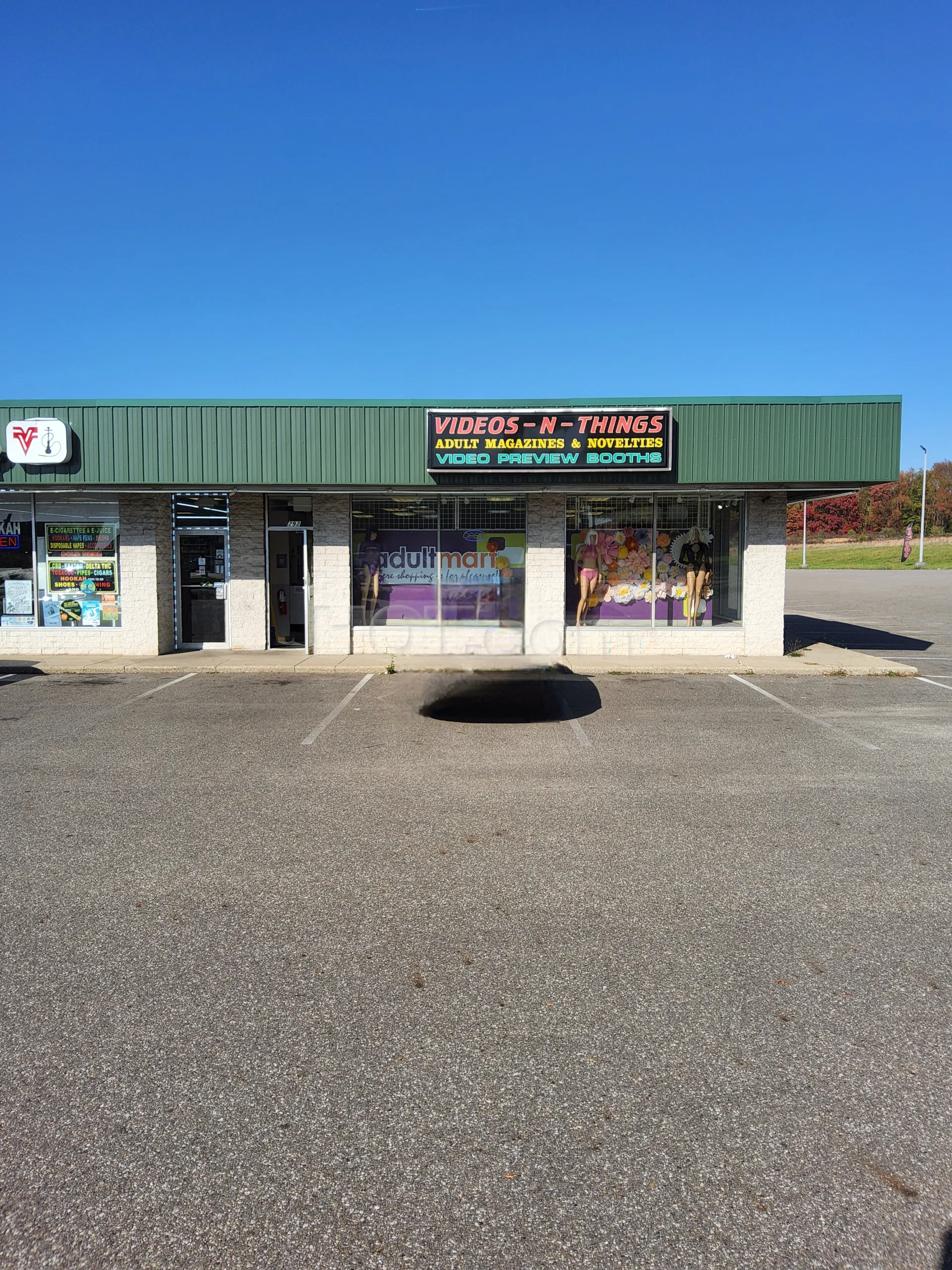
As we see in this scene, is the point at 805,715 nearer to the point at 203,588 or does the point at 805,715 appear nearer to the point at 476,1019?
the point at 476,1019

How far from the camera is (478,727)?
9438 mm

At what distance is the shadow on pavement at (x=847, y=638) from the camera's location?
17016mm

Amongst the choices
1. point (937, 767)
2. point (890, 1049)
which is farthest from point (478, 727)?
point (890, 1049)

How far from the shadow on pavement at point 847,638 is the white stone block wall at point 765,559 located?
3.91 feet

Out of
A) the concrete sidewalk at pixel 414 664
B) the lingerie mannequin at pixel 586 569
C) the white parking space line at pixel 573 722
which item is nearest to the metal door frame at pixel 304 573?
the concrete sidewalk at pixel 414 664

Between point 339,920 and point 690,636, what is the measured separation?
11938 mm

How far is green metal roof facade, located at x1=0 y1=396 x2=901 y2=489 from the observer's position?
1378cm

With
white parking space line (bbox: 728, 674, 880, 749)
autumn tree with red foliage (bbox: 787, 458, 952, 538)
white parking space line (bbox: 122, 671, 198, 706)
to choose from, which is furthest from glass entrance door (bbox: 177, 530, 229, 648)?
autumn tree with red foliage (bbox: 787, 458, 952, 538)

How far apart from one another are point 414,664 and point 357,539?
9.66 ft

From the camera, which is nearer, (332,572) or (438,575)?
(332,572)

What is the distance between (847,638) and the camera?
1902 cm

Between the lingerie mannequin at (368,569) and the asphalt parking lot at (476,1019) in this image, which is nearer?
the asphalt parking lot at (476,1019)

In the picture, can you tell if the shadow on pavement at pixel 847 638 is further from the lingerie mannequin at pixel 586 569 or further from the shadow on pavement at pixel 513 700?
the shadow on pavement at pixel 513 700

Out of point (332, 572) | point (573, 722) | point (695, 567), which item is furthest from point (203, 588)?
point (695, 567)
